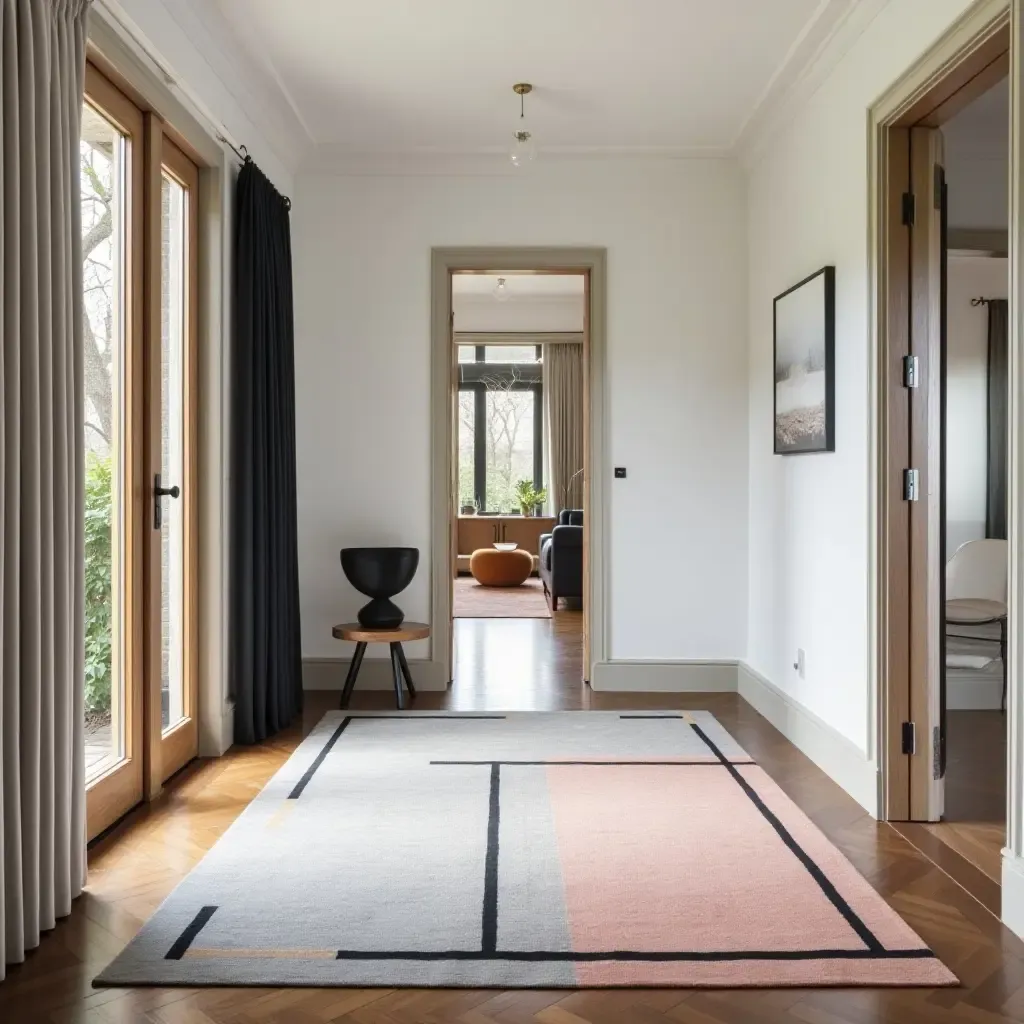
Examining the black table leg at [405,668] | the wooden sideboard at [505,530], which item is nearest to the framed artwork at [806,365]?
the black table leg at [405,668]

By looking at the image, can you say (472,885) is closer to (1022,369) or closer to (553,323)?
Result: (1022,369)

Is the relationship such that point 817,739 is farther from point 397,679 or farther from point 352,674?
point 352,674

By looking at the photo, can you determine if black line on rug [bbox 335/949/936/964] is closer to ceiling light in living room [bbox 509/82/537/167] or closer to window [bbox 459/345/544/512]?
ceiling light in living room [bbox 509/82/537/167]

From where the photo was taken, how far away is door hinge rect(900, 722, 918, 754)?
3.34 metres

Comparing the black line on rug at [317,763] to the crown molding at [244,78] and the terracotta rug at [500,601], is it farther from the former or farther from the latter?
the terracotta rug at [500,601]

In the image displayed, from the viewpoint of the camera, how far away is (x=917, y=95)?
309 cm

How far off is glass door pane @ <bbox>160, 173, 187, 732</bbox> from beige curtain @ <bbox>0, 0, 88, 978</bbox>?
3.65ft

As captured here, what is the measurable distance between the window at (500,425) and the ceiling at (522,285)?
53.2 inches

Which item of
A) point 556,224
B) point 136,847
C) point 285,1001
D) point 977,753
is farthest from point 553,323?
point 285,1001

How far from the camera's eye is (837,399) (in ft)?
12.5

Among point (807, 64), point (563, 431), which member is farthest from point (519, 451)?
point (807, 64)

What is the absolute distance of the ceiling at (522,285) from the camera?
10070 millimetres

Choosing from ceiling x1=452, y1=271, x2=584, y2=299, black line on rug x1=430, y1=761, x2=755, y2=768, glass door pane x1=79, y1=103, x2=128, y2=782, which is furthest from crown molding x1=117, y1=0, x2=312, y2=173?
ceiling x1=452, y1=271, x2=584, y2=299

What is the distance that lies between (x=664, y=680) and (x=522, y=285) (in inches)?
240
